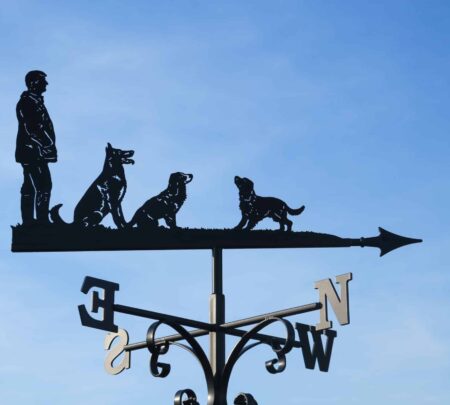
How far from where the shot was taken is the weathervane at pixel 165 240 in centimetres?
482

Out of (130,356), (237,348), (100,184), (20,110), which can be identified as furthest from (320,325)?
(20,110)

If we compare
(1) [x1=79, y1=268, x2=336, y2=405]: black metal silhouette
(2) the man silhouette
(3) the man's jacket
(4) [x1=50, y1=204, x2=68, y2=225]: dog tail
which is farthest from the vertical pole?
(3) the man's jacket

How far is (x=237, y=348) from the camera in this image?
491cm

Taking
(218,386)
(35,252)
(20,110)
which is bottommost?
(218,386)

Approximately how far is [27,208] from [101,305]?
0.80 m

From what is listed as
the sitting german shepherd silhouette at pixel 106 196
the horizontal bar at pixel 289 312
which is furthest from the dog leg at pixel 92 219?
the horizontal bar at pixel 289 312

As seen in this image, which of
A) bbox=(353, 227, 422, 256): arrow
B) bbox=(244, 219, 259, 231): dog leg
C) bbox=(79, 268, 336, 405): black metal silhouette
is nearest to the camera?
bbox=(79, 268, 336, 405): black metal silhouette

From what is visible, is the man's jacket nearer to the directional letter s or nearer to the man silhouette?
the man silhouette

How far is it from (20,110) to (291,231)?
1765 millimetres

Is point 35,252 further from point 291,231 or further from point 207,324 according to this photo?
point 291,231

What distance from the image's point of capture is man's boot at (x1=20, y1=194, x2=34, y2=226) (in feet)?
16.9

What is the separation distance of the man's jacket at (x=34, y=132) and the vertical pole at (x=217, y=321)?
115 cm

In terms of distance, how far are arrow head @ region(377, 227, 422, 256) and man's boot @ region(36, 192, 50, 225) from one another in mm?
1977

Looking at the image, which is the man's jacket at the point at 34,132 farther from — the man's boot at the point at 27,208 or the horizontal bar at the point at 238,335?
the horizontal bar at the point at 238,335
